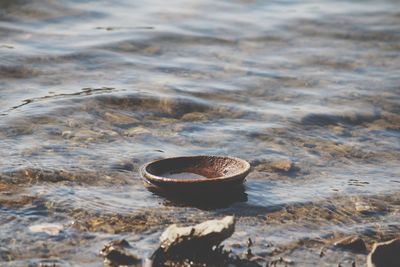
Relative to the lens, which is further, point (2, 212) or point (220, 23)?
point (220, 23)

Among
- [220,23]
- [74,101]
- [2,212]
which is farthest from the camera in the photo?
[220,23]

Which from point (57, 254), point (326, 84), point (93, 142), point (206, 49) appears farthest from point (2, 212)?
point (206, 49)

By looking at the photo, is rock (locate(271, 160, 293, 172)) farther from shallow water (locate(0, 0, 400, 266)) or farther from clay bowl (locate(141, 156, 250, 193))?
clay bowl (locate(141, 156, 250, 193))

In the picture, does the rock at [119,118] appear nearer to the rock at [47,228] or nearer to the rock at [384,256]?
the rock at [47,228]

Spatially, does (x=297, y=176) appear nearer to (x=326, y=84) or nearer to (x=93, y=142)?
(x=93, y=142)

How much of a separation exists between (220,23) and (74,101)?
4745 mm

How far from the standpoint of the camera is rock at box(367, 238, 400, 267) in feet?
12.7

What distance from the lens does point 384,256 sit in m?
3.89

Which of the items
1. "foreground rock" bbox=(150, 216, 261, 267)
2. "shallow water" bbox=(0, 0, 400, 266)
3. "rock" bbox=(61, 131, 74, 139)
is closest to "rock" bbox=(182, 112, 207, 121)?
"shallow water" bbox=(0, 0, 400, 266)

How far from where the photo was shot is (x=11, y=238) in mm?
4289

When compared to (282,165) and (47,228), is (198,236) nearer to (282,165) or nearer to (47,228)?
(47,228)

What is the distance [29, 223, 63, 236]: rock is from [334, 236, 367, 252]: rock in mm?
1674

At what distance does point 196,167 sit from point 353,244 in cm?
144

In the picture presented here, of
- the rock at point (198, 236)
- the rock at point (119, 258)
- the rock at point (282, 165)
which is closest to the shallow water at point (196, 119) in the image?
the rock at point (282, 165)
